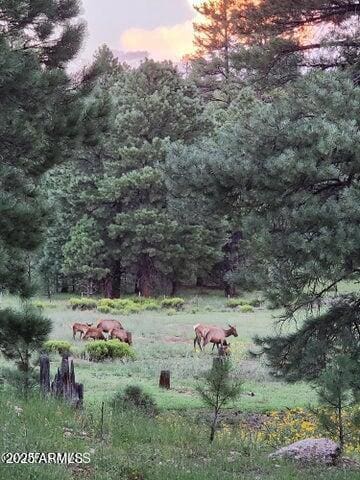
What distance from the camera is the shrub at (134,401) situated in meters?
8.98

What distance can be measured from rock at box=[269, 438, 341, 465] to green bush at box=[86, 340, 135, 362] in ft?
36.7

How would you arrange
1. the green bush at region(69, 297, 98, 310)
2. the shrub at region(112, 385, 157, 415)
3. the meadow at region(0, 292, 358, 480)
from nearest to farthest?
1. the meadow at region(0, 292, 358, 480)
2. the shrub at region(112, 385, 157, 415)
3. the green bush at region(69, 297, 98, 310)

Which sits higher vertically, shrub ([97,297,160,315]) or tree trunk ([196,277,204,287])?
tree trunk ([196,277,204,287])

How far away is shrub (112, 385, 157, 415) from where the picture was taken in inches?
354

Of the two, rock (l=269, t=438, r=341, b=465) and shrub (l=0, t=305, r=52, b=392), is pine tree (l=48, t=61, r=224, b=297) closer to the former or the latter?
shrub (l=0, t=305, r=52, b=392)

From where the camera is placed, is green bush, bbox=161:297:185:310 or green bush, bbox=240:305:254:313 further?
green bush, bbox=161:297:185:310

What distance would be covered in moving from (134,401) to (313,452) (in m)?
3.24

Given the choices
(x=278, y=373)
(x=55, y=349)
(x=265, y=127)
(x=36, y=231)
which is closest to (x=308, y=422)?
(x=278, y=373)

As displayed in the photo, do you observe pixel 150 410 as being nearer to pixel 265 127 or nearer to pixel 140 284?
pixel 265 127

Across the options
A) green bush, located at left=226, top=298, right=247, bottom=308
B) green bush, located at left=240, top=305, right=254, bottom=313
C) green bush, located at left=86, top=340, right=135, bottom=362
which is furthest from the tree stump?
green bush, located at left=226, top=298, right=247, bottom=308

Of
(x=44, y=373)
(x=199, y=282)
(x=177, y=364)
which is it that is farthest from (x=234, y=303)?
(x=44, y=373)

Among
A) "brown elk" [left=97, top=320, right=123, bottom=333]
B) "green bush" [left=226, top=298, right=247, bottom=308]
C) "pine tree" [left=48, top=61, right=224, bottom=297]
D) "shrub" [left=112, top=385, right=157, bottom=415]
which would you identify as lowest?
"green bush" [left=226, top=298, right=247, bottom=308]

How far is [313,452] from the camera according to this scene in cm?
Result: 690

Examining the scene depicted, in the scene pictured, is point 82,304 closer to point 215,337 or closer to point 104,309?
point 104,309
